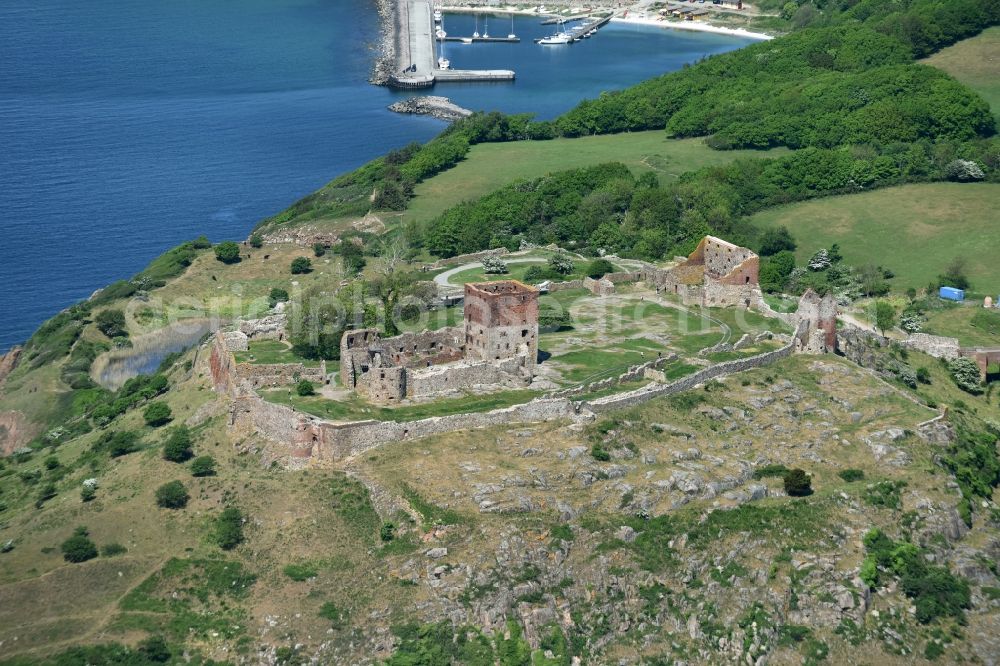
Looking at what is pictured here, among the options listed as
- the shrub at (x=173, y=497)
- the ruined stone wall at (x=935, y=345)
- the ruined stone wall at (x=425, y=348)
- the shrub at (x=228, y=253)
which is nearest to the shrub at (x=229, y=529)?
the shrub at (x=173, y=497)

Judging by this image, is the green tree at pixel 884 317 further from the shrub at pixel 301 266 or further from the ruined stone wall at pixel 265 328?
the shrub at pixel 301 266

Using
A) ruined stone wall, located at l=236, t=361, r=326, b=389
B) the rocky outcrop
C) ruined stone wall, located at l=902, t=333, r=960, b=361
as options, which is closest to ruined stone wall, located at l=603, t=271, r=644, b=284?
ruined stone wall, located at l=902, t=333, r=960, b=361

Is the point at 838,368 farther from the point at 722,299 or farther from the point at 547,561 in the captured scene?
the point at 547,561

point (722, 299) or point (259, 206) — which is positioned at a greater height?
point (722, 299)

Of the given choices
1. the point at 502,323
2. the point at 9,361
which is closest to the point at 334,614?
the point at 502,323

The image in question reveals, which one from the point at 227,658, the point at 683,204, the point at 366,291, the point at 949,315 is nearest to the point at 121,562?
the point at 227,658

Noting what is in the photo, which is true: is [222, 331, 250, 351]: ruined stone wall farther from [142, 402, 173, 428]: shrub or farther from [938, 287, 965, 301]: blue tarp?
[938, 287, 965, 301]: blue tarp
